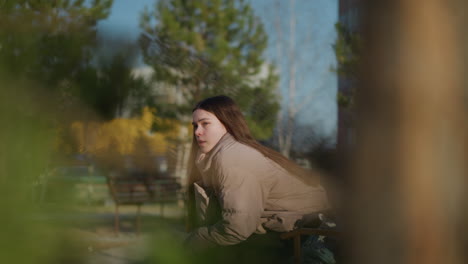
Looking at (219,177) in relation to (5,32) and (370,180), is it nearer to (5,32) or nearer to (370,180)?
(5,32)

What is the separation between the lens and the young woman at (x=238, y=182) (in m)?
1.33

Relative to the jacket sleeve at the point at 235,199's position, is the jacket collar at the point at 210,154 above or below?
above

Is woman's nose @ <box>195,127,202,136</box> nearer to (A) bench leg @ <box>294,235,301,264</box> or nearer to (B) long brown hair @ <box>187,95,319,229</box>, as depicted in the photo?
(B) long brown hair @ <box>187,95,319,229</box>

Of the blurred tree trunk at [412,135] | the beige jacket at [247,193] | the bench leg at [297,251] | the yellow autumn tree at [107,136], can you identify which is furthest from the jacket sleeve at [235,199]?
the blurred tree trunk at [412,135]

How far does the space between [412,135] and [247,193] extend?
2.93 feet

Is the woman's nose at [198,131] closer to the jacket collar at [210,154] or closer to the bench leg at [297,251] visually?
the jacket collar at [210,154]

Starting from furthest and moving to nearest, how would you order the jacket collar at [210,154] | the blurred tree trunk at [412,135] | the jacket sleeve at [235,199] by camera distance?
the jacket collar at [210,154], the jacket sleeve at [235,199], the blurred tree trunk at [412,135]

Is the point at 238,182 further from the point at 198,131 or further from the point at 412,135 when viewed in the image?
the point at 412,135

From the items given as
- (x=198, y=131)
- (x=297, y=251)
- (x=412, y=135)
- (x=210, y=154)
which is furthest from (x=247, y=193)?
(x=412, y=135)

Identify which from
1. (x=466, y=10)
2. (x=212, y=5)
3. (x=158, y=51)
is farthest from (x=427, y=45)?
(x=212, y=5)

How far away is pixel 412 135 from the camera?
1.55 feet

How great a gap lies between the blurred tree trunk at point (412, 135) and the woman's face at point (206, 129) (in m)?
1.19

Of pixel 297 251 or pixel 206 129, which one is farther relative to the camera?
pixel 206 129

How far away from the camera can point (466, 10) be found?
1.51ft
